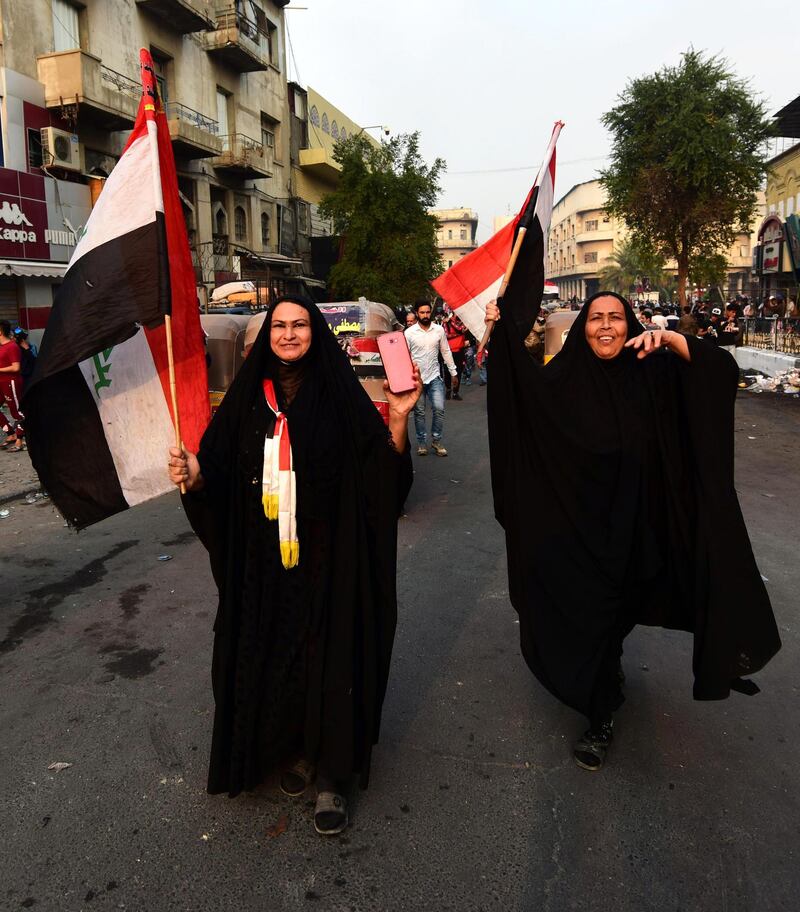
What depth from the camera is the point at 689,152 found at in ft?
68.3

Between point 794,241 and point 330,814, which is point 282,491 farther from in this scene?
point 794,241

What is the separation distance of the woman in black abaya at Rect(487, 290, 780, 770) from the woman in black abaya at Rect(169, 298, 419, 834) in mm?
694

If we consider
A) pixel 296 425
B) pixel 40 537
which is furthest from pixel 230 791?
pixel 40 537

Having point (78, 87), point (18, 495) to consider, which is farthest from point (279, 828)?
point (78, 87)

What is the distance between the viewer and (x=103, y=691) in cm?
366

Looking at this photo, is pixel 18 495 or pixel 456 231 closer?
pixel 18 495

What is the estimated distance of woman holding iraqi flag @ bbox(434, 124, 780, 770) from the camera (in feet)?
9.25

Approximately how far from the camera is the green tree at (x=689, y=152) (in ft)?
68.8

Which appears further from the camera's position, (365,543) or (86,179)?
(86,179)

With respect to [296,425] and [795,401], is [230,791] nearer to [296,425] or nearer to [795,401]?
[296,425]

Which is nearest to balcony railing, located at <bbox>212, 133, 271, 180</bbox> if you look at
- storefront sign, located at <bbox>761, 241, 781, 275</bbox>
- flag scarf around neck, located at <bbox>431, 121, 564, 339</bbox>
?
storefront sign, located at <bbox>761, 241, 781, 275</bbox>

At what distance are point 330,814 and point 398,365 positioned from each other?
62.6 inches

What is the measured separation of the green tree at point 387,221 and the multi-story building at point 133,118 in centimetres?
276

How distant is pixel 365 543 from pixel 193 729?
137 cm
